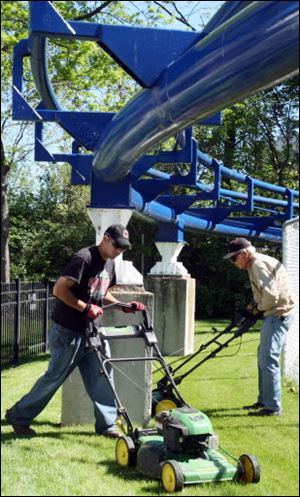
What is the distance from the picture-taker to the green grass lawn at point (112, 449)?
309 cm

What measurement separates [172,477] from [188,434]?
0.37 meters

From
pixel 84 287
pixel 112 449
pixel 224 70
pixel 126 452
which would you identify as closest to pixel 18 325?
pixel 84 287

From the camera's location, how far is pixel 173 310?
41.7 feet

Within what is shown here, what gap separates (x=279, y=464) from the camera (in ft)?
15.3

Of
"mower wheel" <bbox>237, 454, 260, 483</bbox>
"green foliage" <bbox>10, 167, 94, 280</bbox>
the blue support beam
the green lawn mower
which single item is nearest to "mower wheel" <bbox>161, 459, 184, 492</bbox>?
the green lawn mower

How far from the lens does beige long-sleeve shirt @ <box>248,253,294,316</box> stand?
6.16 metres

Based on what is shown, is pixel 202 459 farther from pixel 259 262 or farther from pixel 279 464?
pixel 259 262

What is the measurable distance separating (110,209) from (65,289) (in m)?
0.80

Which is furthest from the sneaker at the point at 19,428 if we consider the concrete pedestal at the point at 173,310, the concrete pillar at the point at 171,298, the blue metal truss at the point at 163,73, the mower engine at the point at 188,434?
the concrete pedestal at the point at 173,310

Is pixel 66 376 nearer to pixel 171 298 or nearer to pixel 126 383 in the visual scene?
pixel 126 383

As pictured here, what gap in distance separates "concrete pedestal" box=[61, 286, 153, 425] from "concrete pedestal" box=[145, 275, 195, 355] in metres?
6.47

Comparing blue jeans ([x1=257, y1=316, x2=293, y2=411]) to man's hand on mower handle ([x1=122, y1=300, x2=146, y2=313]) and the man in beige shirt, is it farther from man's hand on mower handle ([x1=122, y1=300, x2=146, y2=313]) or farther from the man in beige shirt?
man's hand on mower handle ([x1=122, y1=300, x2=146, y2=313])

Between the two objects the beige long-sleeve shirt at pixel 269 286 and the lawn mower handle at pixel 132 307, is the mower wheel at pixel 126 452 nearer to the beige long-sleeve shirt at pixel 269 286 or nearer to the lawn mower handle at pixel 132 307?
the lawn mower handle at pixel 132 307

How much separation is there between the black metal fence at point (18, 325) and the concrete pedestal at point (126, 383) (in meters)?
0.50
